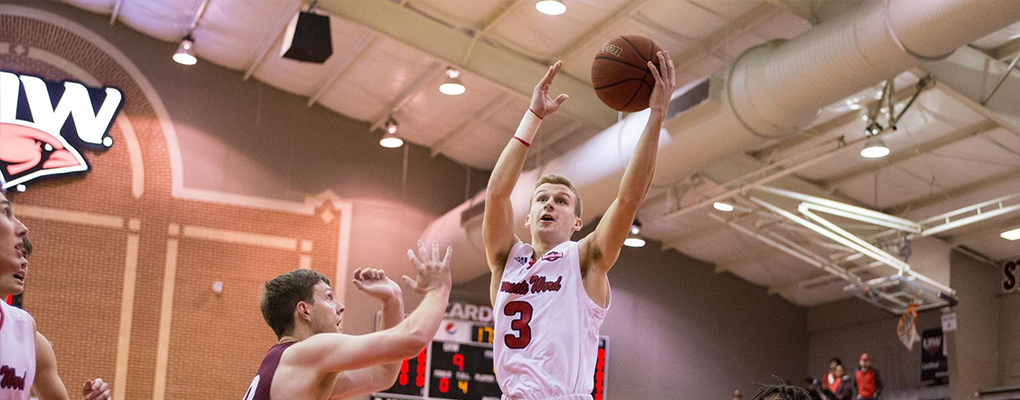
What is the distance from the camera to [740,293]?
21281 mm

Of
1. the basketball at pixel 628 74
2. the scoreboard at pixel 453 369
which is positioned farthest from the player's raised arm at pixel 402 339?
the scoreboard at pixel 453 369

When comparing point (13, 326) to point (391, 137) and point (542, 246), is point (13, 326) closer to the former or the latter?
point (542, 246)

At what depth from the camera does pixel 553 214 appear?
5.24 m

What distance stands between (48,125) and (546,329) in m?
13.0

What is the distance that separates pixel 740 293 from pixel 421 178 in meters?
6.68

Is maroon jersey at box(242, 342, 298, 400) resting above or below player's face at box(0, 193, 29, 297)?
below

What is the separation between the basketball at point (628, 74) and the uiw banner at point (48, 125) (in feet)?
38.8

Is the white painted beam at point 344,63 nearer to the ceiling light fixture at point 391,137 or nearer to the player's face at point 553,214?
the ceiling light fixture at point 391,137

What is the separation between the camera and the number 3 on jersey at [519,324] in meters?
4.98

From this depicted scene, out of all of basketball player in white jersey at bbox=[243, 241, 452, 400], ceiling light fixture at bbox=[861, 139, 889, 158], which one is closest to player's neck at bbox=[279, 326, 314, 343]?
basketball player in white jersey at bbox=[243, 241, 452, 400]

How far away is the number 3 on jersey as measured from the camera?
498cm

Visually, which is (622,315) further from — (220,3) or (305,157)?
(220,3)

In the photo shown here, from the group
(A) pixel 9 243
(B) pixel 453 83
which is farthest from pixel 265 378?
(B) pixel 453 83

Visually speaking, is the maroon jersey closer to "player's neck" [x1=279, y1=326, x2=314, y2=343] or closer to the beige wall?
"player's neck" [x1=279, y1=326, x2=314, y2=343]
